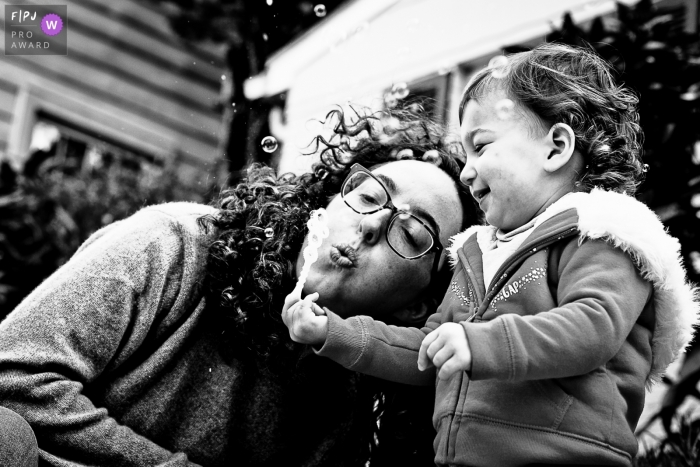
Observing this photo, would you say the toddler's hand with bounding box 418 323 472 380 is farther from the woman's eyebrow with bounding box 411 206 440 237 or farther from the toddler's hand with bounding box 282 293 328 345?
the woman's eyebrow with bounding box 411 206 440 237

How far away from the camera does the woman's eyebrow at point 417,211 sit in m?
1.84

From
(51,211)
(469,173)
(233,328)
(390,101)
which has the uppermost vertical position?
(390,101)

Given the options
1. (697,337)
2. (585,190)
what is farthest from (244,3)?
(585,190)

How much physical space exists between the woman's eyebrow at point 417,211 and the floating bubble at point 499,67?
364 millimetres

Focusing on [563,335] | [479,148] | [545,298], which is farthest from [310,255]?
[563,335]

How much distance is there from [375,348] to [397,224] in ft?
1.24

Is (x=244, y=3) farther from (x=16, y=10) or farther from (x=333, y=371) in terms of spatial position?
(x=333, y=371)

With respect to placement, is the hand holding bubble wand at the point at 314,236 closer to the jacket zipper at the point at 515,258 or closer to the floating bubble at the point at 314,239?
the floating bubble at the point at 314,239

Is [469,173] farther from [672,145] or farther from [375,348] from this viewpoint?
[672,145]

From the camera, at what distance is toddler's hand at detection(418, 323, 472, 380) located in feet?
3.92

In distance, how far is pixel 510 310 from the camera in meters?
1.40

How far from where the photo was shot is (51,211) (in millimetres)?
5164

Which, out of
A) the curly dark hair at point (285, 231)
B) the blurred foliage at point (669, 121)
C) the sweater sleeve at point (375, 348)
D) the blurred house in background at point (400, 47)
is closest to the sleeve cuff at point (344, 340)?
the sweater sleeve at point (375, 348)

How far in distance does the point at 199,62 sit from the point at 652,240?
8.36 metres
